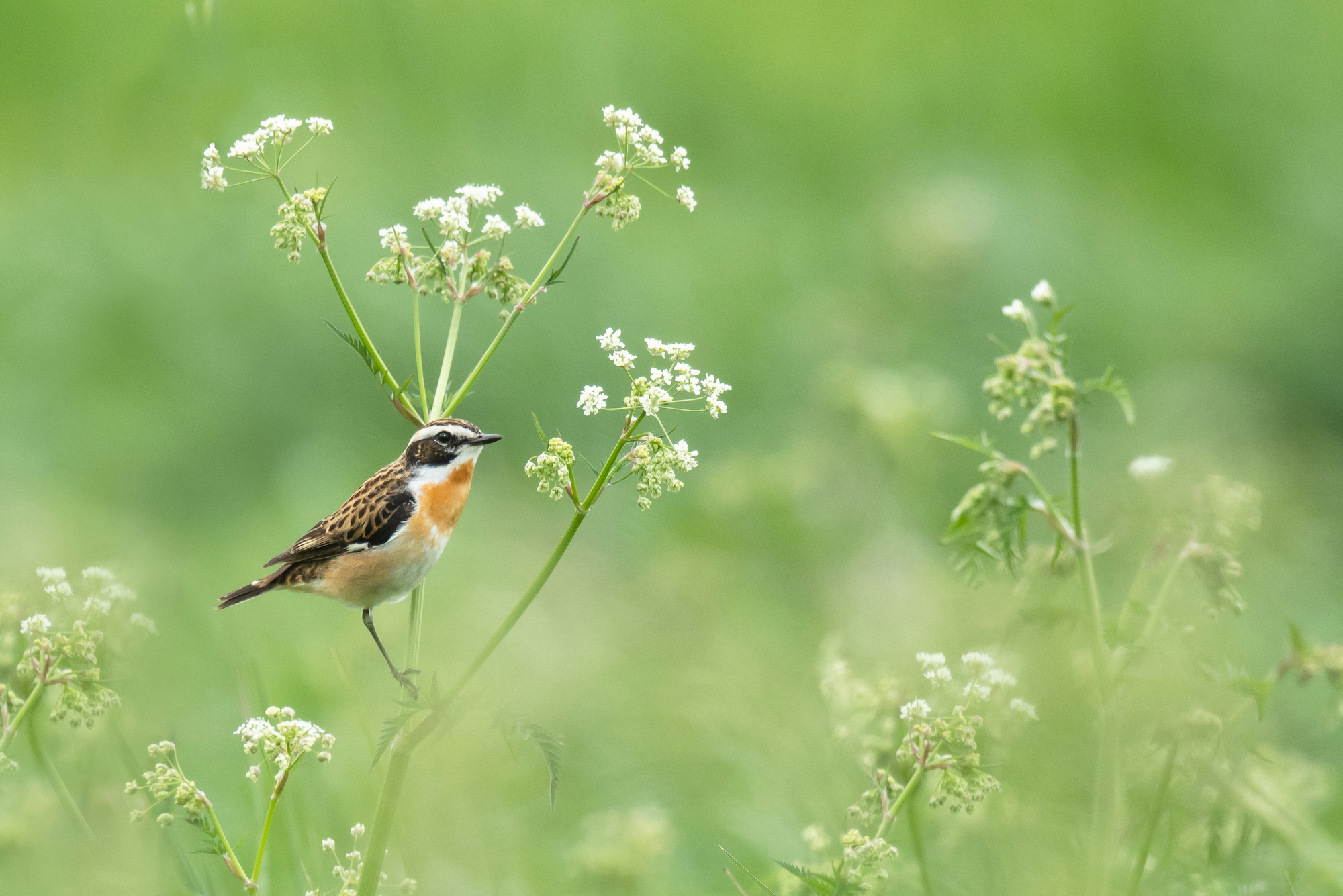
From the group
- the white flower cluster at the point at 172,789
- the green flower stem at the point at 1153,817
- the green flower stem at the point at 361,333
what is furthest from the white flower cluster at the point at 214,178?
the green flower stem at the point at 1153,817

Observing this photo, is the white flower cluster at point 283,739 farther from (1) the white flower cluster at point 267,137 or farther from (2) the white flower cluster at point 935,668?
(2) the white flower cluster at point 935,668

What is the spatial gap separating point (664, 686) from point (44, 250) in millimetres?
6139

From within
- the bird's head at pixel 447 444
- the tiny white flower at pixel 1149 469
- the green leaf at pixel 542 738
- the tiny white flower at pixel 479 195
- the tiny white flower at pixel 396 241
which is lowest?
the green leaf at pixel 542 738

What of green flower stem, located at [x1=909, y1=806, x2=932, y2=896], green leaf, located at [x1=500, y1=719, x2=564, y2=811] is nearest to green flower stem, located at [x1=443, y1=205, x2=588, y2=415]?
green leaf, located at [x1=500, y1=719, x2=564, y2=811]

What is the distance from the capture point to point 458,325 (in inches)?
112

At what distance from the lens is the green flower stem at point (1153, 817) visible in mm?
2729

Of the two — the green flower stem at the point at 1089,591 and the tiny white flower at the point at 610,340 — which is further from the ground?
the tiny white flower at the point at 610,340

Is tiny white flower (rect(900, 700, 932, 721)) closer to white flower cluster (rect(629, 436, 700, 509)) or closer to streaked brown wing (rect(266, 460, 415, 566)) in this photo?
white flower cluster (rect(629, 436, 700, 509))

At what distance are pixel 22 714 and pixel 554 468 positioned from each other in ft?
3.78

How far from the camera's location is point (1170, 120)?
11930mm

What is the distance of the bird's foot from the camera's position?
99.4 inches

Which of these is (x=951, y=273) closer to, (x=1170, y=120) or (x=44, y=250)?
(x=1170, y=120)

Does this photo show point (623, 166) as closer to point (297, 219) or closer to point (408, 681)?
point (297, 219)

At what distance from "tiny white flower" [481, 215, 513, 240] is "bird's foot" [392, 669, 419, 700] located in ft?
3.16
